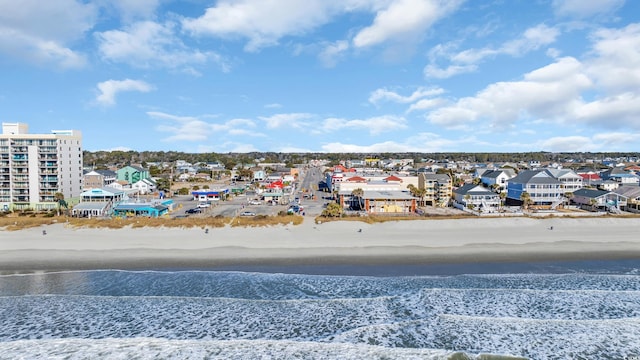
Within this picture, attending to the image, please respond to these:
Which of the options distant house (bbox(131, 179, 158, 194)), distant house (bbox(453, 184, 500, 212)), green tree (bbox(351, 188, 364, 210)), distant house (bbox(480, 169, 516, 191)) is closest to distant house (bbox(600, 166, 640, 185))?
distant house (bbox(480, 169, 516, 191))

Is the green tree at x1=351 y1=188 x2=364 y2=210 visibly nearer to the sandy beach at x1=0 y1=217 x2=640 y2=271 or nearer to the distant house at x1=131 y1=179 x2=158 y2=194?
the sandy beach at x1=0 y1=217 x2=640 y2=271

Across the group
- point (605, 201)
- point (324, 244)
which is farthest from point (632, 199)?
point (324, 244)

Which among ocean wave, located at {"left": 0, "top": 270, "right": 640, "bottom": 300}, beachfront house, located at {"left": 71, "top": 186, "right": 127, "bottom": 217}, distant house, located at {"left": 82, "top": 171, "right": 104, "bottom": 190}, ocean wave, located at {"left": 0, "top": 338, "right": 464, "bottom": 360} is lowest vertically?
ocean wave, located at {"left": 0, "top": 338, "right": 464, "bottom": 360}

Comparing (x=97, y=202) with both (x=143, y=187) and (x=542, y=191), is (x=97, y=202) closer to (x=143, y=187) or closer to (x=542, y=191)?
(x=143, y=187)

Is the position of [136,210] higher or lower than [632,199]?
higher

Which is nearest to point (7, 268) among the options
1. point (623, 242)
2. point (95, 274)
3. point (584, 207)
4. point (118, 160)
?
point (95, 274)

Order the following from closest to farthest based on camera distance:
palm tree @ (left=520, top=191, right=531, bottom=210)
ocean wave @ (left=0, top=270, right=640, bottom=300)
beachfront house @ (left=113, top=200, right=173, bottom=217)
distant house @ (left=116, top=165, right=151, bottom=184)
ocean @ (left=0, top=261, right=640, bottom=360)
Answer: ocean @ (left=0, top=261, right=640, bottom=360), ocean wave @ (left=0, top=270, right=640, bottom=300), beachfront house @ (left=113, top=200, right=173, bottom=217), palm tree @ (left=520, top=191, right=531, bottom=210), distant house @ (left=116, top=165, right=151, bottom=184)
